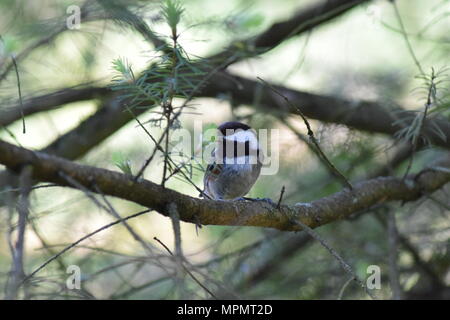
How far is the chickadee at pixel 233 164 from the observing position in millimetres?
2402

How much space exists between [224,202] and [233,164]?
0.73 meters

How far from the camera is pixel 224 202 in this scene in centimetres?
169

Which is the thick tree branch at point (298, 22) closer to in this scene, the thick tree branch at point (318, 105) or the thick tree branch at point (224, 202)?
the thick tree branch at point (318, 105)

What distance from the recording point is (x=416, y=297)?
110 inches

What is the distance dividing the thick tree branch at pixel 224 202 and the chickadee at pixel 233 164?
1.30 feet

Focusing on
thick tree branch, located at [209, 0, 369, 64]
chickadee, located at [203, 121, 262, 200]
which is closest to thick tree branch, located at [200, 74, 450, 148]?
thick tree branch, located at [209, 0, 369, 64]

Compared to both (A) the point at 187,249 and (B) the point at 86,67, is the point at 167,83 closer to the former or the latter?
(B) the point at 86,67

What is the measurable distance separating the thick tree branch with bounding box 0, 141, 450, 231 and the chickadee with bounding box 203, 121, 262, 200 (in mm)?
396

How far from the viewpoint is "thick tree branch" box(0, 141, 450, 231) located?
1243 millimetres

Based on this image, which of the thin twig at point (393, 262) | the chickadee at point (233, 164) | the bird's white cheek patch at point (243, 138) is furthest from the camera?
the bird's white cheek patch at point (243, 138)

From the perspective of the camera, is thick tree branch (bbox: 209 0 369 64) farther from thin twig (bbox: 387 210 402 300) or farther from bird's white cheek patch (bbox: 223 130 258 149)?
thin twig (bbox: 387 210 402 300)

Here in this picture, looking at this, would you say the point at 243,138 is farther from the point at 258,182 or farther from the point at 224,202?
the point at 224,202

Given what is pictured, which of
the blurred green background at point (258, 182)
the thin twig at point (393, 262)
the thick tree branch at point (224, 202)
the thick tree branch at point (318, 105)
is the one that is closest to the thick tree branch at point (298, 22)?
the blurred green background at point (258, 182)
